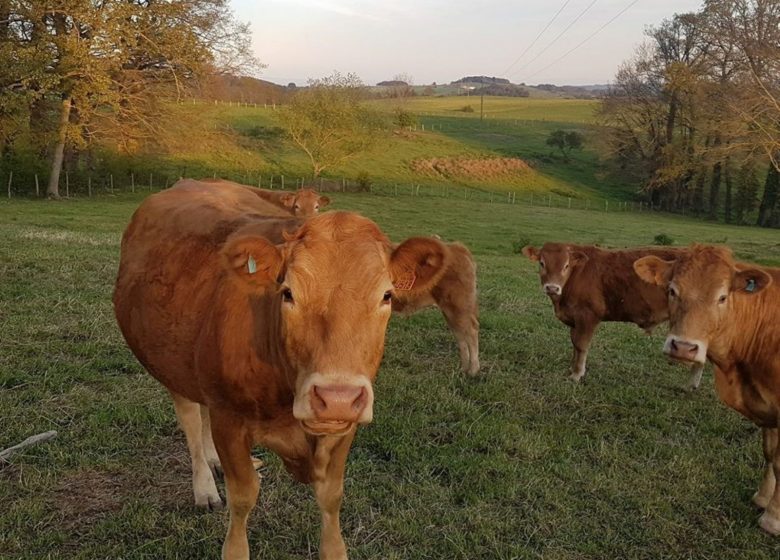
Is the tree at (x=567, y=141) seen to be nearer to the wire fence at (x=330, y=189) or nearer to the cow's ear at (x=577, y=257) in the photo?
the wire fence at (x=330, y=189)

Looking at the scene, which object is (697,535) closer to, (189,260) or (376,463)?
(376,463)

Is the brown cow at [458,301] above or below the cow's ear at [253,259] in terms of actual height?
below

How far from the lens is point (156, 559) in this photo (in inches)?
142

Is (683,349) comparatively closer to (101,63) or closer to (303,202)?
(303,202)

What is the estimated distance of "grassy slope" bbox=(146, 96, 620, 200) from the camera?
138 ft

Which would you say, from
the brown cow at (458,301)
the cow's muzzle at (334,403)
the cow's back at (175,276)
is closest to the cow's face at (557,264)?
the brown cow at (458,301)

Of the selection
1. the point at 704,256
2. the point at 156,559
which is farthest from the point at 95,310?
the point at 704,256

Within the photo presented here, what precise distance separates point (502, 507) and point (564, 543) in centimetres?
50

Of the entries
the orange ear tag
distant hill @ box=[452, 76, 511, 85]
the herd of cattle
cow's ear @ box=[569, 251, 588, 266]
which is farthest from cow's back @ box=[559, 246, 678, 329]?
distant hill @ box=[452, 76, 511, 85]

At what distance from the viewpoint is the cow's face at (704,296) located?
4.88 m

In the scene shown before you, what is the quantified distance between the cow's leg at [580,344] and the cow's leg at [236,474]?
4782mm

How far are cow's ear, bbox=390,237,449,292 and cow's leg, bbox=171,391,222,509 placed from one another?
2190 mm

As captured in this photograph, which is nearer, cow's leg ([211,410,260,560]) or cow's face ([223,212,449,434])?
cow's face ([223,212,449,434])

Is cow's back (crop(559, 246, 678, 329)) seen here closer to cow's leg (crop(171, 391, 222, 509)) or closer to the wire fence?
cow's leg (crop(171, 391, 222, 509))
